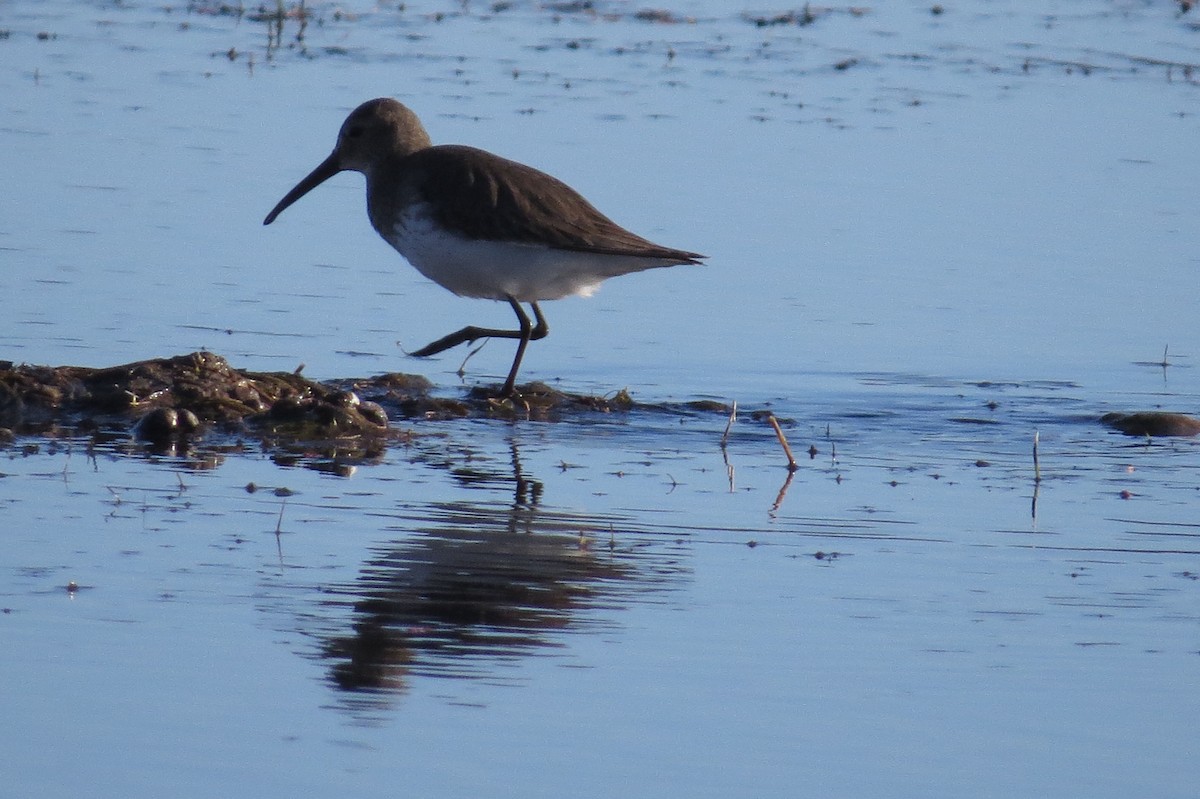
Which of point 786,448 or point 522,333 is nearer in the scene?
point 786,448

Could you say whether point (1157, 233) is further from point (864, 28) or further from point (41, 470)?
point (864, 28)

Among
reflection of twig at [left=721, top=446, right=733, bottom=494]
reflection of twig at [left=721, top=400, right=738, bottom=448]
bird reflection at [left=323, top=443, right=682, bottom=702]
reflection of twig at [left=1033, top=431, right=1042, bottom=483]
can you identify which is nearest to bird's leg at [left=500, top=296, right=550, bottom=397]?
reflection of twig at [left=721, top=400, right=738, bottom=448]

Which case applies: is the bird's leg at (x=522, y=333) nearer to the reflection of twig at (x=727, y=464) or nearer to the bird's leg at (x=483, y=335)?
the bird's leg at (x=483, y=335)

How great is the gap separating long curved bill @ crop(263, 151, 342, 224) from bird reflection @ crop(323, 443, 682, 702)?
122 inches

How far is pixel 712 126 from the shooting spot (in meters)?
13.1

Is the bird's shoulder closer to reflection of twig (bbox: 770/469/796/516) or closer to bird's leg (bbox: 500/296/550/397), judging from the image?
bird's leg (bbox: 500/296/550/397)

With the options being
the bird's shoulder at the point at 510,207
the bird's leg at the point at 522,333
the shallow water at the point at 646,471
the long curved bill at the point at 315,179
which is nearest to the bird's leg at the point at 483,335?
the bird's leg at the point at 522,333

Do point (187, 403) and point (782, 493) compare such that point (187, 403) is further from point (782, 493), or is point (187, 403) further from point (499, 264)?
point (782, 493)

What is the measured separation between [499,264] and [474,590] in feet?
9.42

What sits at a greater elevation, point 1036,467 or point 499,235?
point 499,235

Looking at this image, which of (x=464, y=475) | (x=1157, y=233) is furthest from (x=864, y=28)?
(x=464, y=475)

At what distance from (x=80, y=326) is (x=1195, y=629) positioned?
4854mm

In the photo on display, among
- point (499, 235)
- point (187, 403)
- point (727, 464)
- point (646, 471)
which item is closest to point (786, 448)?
point (727, 464)

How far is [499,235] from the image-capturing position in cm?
768
